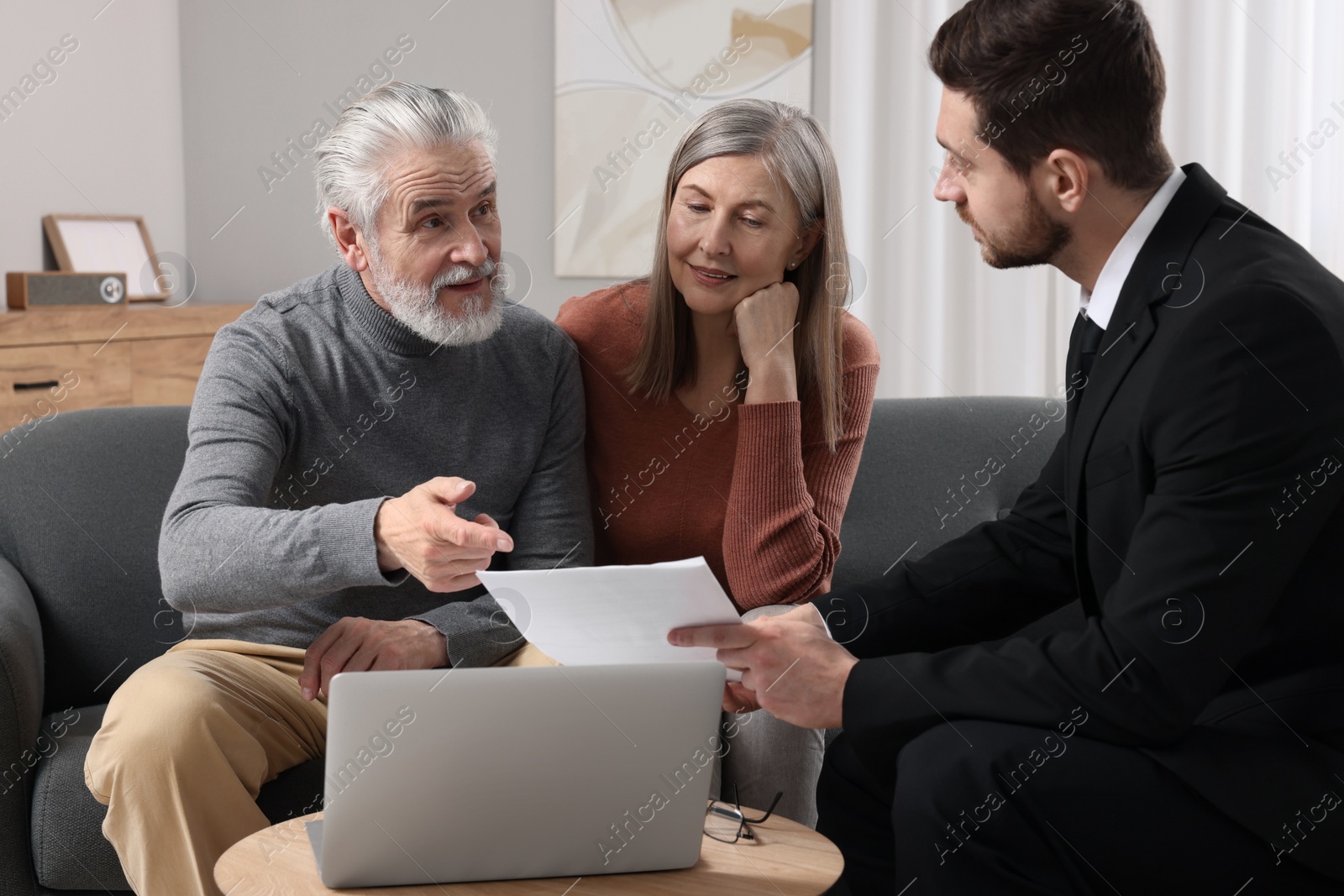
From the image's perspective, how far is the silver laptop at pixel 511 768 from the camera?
3.64ft

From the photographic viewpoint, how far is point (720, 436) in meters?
2.01

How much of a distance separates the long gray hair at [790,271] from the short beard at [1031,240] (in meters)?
0.55

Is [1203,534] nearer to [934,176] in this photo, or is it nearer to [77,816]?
[77,816]

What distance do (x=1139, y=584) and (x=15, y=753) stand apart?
1431 millimetres

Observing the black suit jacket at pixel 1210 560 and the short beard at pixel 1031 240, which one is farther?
the short beard at pixel 1031 240

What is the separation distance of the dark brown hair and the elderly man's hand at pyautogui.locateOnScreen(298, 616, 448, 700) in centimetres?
98

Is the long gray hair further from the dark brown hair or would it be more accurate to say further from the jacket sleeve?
the jacket sleeve

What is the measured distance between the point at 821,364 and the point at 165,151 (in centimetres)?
257

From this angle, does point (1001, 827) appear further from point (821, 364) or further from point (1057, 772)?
point (821, 364)

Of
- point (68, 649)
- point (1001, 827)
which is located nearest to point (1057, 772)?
point (1001, 827)

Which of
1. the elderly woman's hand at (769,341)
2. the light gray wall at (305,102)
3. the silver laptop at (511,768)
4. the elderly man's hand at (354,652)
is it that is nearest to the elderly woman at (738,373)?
the elderly woman's hand at (769,341)

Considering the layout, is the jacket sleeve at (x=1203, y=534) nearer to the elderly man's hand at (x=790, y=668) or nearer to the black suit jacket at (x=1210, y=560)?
the black suit jacket at (x=1210, y=560)

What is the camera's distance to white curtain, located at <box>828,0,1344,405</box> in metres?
3.28

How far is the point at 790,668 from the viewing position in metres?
1.37
